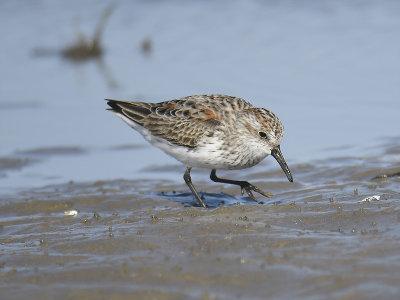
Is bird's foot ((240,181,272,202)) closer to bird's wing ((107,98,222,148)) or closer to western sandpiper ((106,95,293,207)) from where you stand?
western sandpiper ((106,95,293,207))

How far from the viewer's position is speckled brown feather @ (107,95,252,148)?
29.8 ft

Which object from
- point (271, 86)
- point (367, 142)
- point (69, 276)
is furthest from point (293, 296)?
point (271, 86)

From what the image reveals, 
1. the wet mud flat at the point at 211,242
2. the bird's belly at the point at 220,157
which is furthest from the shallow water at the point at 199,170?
the bird's belly at the point at 220,157

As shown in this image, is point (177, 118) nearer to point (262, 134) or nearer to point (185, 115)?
point (185, 115)

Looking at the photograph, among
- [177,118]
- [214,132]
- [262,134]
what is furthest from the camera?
[177,118]

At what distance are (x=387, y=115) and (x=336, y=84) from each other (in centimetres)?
165

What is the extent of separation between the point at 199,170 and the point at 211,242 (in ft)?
14.2

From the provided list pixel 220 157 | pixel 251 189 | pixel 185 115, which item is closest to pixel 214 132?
pixel 220 157

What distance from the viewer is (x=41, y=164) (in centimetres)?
1155

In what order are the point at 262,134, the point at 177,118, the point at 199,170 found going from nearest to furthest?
the point at 262,134
the point at 177,118
the point at 199,170

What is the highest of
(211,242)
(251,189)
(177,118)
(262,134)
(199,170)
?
(177,118)

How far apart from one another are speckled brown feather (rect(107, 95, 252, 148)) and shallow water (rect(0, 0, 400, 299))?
2.81 ft

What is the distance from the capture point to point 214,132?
29.4 ft

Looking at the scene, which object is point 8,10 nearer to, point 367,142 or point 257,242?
point 367,142
